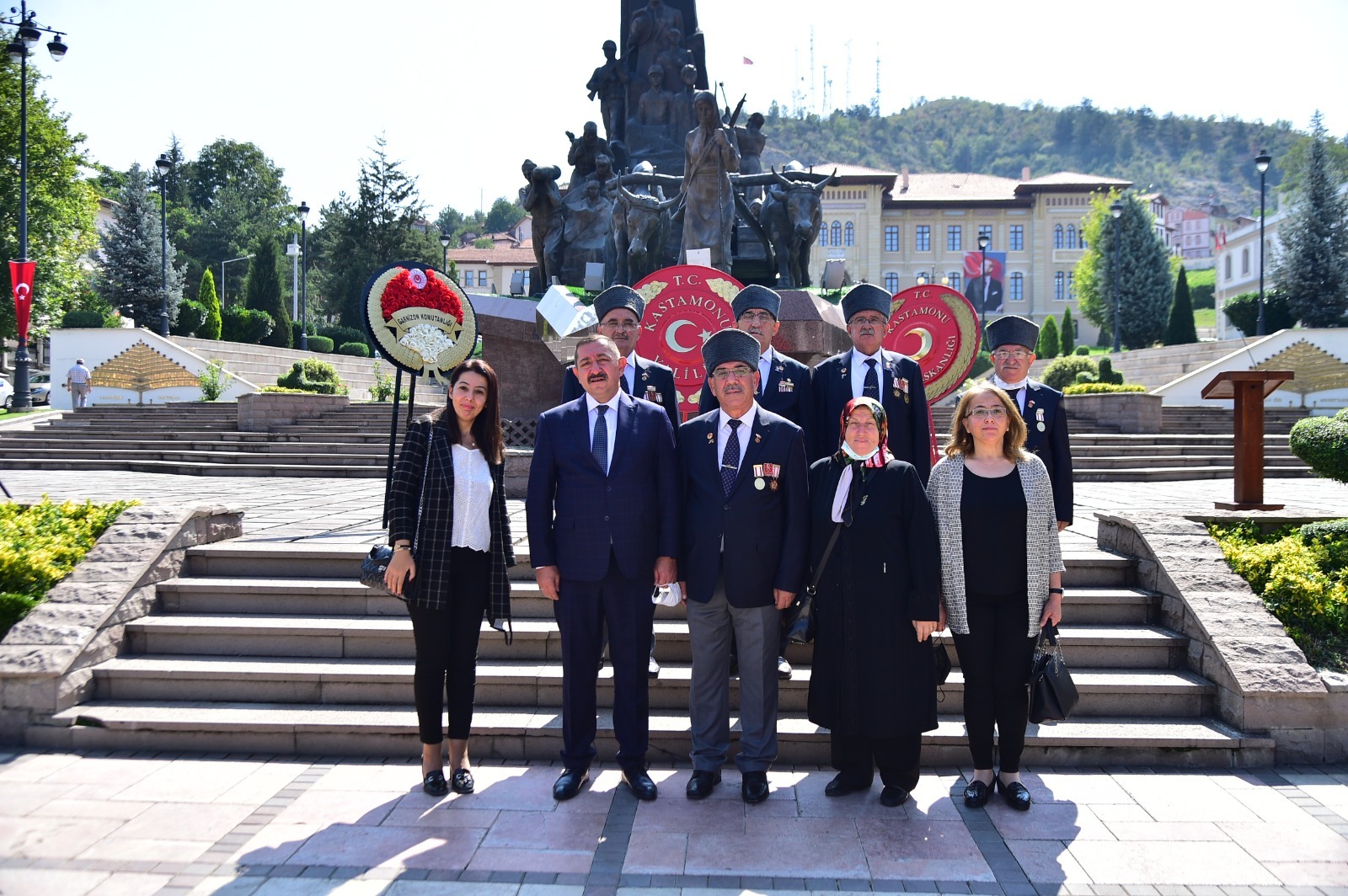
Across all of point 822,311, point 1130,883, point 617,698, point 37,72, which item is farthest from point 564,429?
point 37,72

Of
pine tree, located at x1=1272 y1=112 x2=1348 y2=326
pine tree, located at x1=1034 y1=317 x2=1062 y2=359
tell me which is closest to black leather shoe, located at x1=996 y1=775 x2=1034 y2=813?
pine tree, located at x1=1272 y1=112 x2=1348 y2=326

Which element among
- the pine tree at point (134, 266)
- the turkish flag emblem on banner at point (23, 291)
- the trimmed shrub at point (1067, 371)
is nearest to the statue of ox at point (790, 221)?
the trimmed shrub at point (1067, 371)

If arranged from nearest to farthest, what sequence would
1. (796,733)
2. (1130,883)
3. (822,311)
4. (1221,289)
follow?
(1130,883) < (796,733) < (822,311) < (1221,289)

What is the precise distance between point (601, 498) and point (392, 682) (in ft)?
6.49

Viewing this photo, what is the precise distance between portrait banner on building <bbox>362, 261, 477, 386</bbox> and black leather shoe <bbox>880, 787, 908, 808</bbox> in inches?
128

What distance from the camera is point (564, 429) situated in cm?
439

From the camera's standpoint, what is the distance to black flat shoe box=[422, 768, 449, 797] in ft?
14.3

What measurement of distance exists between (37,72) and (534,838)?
160ft

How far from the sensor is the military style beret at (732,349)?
4332mm

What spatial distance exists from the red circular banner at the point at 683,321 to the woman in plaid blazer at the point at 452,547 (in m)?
2.50

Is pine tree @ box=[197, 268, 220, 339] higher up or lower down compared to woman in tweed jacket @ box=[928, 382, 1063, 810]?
higher up

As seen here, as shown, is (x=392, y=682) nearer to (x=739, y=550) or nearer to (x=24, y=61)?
(x=739, y=550)

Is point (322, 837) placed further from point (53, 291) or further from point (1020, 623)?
point (53, 291)

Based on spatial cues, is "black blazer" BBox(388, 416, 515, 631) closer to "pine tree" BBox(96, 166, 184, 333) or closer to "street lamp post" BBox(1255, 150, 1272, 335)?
"street lamp post" BBox(1255, 150, 1272, 335)
